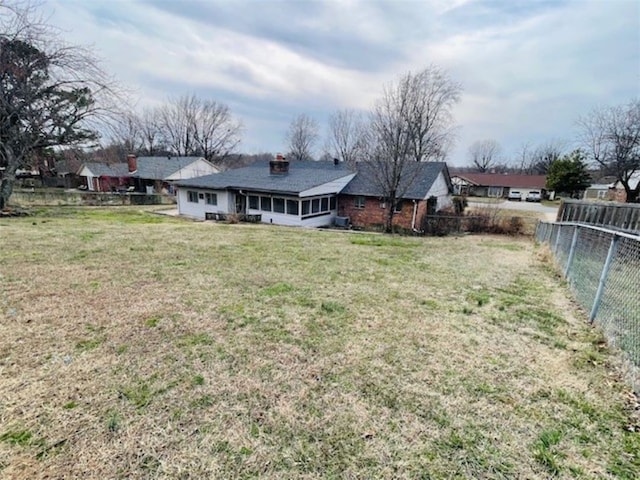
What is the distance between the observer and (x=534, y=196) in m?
42.9

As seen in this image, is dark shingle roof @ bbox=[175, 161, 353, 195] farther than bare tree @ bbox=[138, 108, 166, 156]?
No

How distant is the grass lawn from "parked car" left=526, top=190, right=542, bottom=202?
4583cm

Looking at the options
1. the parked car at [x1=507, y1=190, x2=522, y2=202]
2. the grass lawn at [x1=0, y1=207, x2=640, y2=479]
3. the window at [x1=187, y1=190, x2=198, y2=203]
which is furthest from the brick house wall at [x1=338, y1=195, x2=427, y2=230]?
Answer: the parked car at [x1=507, y1=190, x2=522, y2=202]

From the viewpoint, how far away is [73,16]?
1131cm

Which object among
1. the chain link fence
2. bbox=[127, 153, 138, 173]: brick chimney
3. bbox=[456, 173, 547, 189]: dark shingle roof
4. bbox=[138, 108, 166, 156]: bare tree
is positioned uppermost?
bbox=[138, 108, 166, 156]: bare tree

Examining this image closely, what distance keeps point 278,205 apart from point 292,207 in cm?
108

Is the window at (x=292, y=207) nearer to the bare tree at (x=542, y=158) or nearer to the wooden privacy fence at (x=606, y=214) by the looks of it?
the wooden privacy fence at (x=606, y=214)

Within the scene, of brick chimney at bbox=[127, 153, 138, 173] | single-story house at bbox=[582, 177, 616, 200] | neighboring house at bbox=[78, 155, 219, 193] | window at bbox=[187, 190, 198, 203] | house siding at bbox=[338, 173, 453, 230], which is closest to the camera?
house siding at bbox=[338, 173, 453, 230]

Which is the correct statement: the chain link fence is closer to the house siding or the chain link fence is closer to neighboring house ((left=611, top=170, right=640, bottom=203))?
the house siding

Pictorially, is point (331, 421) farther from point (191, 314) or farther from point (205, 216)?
point (205, 216)

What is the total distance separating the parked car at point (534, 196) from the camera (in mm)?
42531

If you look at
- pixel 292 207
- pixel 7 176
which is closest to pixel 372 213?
pixel 292 207

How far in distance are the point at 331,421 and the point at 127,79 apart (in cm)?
1755

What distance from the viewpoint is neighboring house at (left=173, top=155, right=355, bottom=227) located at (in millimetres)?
18188
